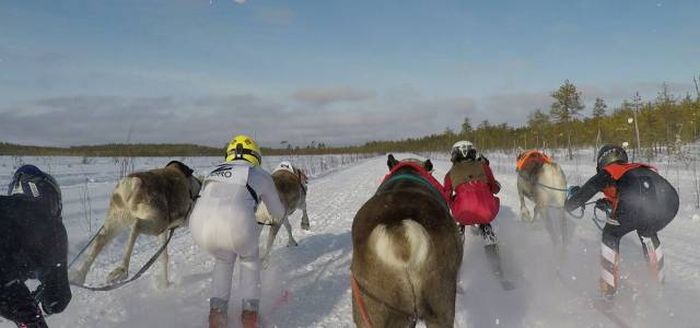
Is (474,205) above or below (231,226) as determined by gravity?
below

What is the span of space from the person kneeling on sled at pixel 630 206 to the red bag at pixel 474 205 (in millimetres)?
1052

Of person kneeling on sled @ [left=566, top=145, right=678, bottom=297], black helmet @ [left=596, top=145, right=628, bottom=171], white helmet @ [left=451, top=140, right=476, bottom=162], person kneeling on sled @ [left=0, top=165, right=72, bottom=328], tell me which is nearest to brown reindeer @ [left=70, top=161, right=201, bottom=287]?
person kneeling on sled @ [left=0, top=165, right=72, bottom=328]

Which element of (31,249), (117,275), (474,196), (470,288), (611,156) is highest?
(611,156)

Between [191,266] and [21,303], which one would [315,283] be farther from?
[21,303]

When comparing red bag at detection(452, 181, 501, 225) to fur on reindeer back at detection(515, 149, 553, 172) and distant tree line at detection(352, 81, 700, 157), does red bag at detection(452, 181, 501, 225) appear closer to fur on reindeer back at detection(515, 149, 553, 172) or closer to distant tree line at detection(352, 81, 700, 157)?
fur on reindeer back at detection(515, 149, 553, 172)

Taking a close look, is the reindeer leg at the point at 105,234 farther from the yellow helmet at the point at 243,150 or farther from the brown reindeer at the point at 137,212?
the yellow helmet at the point at 243,150

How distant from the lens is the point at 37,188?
2.83m

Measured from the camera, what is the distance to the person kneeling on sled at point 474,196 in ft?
18.0

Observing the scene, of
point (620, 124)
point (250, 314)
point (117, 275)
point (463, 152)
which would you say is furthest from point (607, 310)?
point (620, 124)

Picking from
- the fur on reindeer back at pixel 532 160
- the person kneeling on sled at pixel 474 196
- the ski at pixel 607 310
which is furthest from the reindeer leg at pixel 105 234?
the fur on reindeer back at pixel 532 160

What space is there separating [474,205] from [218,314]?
10.5 ft

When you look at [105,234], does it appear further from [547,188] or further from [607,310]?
[547,188]

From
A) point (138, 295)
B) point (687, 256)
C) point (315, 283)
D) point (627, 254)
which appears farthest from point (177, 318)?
point (687, 256)

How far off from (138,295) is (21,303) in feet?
9.27
